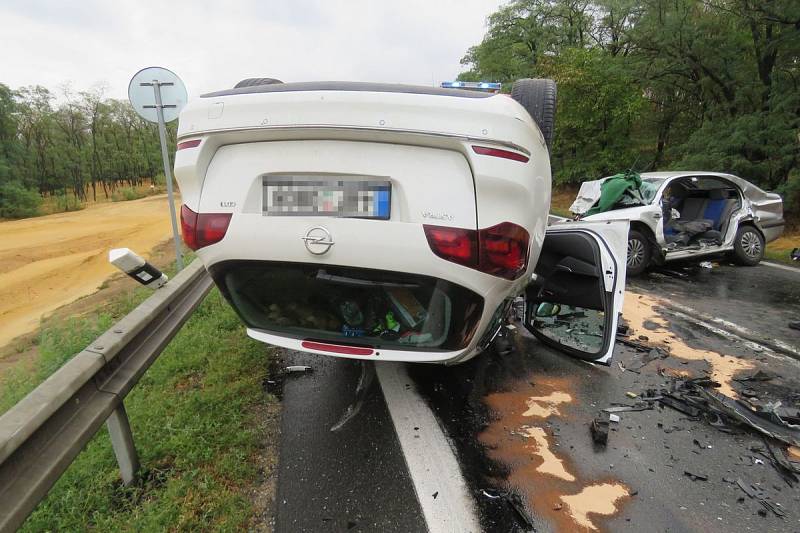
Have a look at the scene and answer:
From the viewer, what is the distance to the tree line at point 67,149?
106 ft

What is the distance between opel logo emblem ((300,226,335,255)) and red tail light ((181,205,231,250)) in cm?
41

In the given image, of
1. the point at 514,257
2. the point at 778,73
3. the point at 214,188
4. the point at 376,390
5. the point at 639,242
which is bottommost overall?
the point at 376,390

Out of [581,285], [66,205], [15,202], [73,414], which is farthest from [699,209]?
[66,205]

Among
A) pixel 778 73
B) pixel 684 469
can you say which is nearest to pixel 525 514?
pixel 684 469

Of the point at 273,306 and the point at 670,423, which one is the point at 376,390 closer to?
the point at 273,306

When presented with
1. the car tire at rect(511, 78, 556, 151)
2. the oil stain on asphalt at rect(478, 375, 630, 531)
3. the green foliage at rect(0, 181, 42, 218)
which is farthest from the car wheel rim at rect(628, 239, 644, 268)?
the green foliage at rect(0, 181, 42, 218)

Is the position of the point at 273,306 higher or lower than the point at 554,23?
lower

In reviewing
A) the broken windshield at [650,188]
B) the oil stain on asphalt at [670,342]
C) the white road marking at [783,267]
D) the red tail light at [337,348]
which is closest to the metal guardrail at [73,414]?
the red tail light at [337,348]

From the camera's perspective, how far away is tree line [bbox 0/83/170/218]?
106ft

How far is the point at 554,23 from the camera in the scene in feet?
77.4

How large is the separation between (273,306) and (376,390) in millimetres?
940

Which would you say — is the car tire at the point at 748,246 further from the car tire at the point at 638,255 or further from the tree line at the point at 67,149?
the tree line at the point at 67,149

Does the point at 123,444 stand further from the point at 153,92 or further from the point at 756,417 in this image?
the point at 153,92

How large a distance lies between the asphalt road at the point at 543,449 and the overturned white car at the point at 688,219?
282 centimetres
